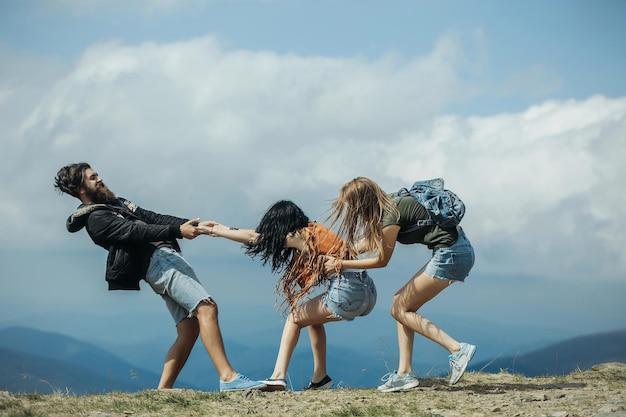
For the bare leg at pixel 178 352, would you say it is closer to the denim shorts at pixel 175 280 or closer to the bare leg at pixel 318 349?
the denim shorts at pixel 175 280

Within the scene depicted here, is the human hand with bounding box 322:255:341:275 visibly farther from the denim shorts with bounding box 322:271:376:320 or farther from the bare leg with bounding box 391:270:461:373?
the bare leg with bounding box 391:270:461:373

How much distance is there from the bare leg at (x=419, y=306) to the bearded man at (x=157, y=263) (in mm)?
1557

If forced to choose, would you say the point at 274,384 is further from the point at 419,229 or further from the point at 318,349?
the point at 419,229

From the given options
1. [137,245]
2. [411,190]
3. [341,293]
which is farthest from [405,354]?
[137,245]

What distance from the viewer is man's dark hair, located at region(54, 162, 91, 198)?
8.63 meters

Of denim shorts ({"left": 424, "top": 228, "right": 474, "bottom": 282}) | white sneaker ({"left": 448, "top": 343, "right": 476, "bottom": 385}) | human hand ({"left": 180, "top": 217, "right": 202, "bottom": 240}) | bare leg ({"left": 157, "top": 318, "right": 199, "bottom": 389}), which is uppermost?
human hand ({"left": 180, "top": 217, "right": 202, "bottom": 240})

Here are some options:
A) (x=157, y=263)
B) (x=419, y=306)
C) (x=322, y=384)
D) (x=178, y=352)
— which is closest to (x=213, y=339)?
(x=178, y=352)

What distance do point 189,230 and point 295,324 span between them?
1.47 m

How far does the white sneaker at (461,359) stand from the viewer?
26.1 feet

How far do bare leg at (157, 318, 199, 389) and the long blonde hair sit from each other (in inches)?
82.4

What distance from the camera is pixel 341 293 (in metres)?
7.98

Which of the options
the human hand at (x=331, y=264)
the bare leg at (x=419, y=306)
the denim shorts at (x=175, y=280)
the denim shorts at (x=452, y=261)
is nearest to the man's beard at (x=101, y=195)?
the denim shorts at (x=175, y=280)

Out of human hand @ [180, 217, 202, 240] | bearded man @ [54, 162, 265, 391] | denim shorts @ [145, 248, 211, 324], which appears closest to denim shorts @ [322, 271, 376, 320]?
bearded man @ [54, 162, 265, 391]

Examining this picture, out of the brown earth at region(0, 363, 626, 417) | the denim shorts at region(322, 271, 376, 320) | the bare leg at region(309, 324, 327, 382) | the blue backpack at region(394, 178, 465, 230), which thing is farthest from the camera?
the bare leg at region(309, 324, 327, 382)
